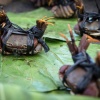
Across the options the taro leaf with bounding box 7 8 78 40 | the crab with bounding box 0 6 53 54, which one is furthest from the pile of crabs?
the taro leaf with bounding box 7 8 78 40

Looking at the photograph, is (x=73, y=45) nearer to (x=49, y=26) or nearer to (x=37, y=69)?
(x=37, y=69)

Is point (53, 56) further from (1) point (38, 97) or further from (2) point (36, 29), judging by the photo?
(1) point (38, 97)

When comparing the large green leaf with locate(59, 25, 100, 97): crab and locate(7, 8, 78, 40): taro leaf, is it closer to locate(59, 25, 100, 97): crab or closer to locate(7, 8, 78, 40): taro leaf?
locate(7, 8, 78, 40): taro leaf

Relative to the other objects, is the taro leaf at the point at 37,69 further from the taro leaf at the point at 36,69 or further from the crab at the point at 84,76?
the crab at the point at 84,76

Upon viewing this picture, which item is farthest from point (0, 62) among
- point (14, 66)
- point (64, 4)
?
point (64, 4)

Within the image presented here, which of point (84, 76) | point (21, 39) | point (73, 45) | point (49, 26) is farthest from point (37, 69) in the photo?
point (49, 26)

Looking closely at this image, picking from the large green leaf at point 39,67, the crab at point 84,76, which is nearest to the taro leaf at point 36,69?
the large green leaf at point 39,67
